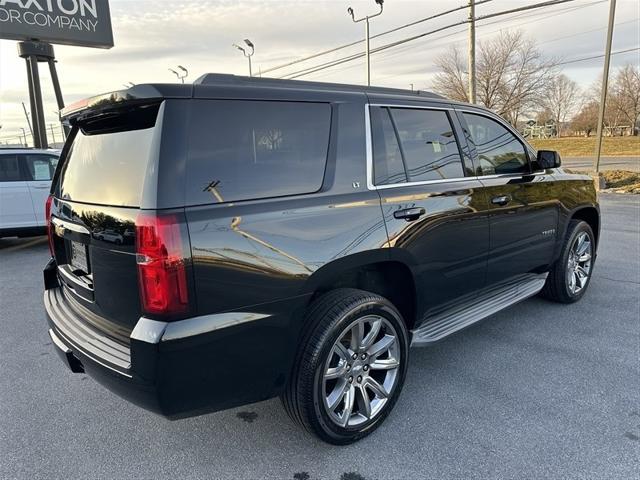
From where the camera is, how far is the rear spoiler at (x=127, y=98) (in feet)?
6.61

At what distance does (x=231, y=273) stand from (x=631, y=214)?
9803 millimetres

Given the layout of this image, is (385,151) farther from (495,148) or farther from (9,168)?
(9,168)

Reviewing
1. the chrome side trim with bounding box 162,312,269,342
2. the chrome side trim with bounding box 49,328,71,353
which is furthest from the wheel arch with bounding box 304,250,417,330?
the chrome side trim with bounding box 49,328,71,353

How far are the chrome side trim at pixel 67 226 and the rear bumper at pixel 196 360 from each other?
53cm

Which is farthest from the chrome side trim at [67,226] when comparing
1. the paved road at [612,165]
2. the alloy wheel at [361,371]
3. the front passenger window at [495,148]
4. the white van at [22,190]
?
the paved road at [612,165]

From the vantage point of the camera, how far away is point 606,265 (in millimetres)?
5789

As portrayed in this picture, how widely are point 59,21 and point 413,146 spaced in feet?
52.7

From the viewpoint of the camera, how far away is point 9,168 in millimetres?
7543

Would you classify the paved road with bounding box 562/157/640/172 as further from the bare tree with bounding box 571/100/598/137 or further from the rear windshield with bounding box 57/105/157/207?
the bare tree with bounding box 571/100/598/137

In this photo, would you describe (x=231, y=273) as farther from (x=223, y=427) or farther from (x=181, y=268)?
(x=223, y=427)

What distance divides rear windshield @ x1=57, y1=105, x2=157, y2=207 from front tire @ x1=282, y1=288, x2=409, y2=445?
3.54 ft

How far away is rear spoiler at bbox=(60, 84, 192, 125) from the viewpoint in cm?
202

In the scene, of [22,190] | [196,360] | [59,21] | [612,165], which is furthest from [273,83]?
[612,165]

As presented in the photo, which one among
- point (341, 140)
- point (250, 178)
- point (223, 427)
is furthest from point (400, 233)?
point (223, 427)
